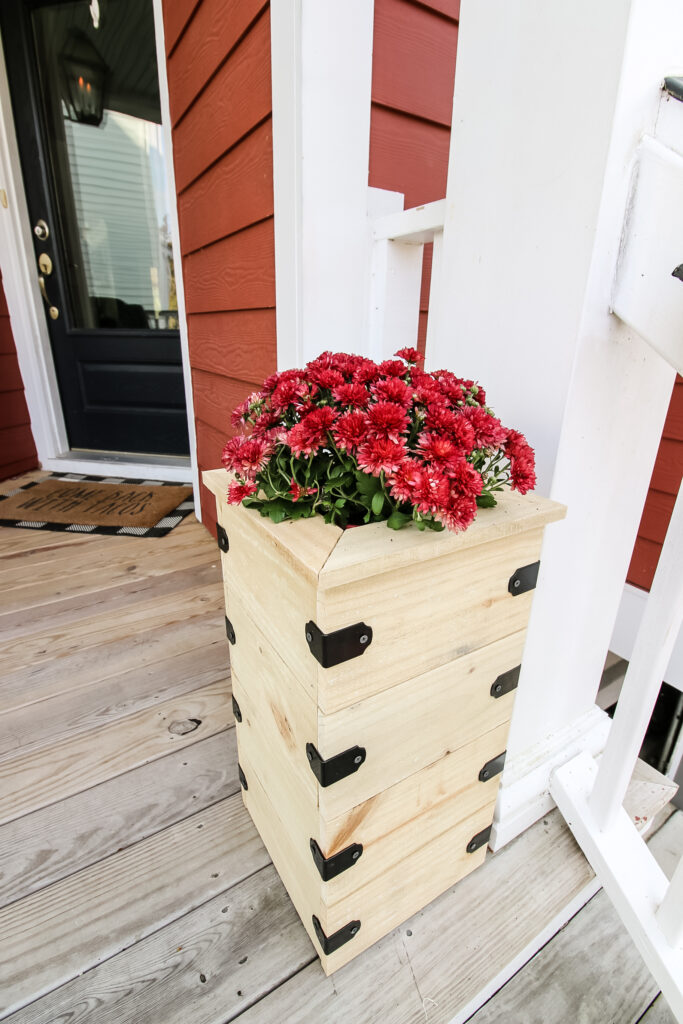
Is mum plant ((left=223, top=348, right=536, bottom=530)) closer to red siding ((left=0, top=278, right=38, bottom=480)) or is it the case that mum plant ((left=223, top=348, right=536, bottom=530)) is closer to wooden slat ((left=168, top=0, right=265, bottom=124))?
wooden slat ((left=168, top=0, right=265, bottom=124))

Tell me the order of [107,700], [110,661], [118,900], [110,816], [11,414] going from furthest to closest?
[11,414], [110,661], [107,700], [110,816], [118,900]

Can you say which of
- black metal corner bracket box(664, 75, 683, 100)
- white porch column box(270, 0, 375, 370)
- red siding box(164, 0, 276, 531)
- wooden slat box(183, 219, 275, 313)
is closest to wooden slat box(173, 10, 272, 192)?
red siding box(164, 0, 276, 531)

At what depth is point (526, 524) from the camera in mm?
566

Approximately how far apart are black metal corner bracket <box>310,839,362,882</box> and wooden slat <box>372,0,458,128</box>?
1.33 metres

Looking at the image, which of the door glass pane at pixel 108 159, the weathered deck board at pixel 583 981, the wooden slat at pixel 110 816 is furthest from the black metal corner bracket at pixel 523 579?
the door glass pane at pixel 108 159

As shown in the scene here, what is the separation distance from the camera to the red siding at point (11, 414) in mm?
2520

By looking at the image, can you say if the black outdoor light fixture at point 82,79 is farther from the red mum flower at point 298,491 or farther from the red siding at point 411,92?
the red mum flower at point 298,491

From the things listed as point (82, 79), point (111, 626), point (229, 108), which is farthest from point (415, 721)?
point (82, 79)

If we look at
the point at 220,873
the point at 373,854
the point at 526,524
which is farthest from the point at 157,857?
the point at 526,524

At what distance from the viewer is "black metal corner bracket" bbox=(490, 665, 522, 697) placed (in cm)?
69

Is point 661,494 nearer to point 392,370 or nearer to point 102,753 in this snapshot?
point 392,370

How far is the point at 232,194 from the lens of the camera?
128 centimetres

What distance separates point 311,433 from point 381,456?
77 mm

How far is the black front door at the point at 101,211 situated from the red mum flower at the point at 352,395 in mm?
2227
